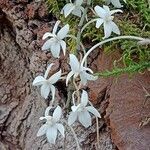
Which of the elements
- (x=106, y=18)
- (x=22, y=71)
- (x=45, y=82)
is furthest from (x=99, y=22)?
(x=22, y=71)

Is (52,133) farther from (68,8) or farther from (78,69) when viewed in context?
(68,8)

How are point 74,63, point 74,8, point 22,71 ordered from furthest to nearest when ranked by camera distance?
point 22,71 < point 74,8 < point 74,63

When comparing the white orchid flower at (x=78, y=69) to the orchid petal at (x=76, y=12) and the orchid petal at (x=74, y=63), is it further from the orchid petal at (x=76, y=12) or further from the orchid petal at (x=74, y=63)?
the orchid petal at (x=76, y=12)

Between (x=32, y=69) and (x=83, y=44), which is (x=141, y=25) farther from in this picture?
(x=32, y=69)

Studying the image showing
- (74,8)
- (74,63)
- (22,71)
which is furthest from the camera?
(22,71)

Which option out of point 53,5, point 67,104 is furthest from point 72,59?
point 53,5

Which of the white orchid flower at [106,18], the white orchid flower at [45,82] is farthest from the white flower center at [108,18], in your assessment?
the white orchid flower at [45,82]

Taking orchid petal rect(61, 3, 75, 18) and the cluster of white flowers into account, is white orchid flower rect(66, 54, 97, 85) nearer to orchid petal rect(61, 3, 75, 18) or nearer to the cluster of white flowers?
the cluster of white flowers
